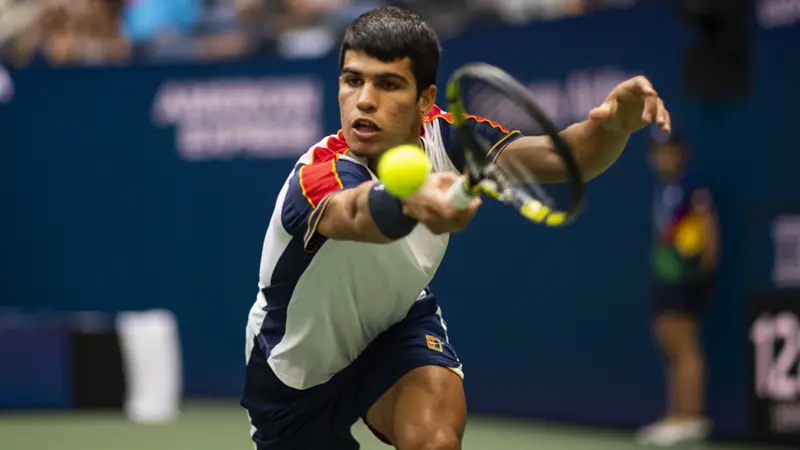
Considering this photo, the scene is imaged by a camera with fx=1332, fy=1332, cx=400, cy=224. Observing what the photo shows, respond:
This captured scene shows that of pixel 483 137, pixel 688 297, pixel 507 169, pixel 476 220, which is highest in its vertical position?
pixel 483 137

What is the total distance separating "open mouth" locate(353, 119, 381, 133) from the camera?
13.5ft

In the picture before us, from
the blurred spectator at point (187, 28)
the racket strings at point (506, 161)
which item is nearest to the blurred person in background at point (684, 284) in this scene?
the blurred spectator at point (187, 28)

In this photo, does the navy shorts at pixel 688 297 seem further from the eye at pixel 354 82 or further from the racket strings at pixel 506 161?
the eye at pixel 354 82

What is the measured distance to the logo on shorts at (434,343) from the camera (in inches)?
178

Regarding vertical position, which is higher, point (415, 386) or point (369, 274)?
point (369, 274)

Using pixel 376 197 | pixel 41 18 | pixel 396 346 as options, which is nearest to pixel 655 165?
pixel 396 346

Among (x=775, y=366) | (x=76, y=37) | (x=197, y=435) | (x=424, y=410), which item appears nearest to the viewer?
(x=424, y=410)

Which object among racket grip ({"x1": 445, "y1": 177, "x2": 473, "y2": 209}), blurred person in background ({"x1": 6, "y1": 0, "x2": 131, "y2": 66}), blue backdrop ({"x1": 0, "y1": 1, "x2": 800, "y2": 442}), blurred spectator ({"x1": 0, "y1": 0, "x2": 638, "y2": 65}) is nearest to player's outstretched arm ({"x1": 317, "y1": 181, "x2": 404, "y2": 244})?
racket grip ({"x1": 445, "y1": 177, "x2": 473, "y2": 209})

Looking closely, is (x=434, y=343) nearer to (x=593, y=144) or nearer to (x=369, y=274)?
(x=369, y=274)

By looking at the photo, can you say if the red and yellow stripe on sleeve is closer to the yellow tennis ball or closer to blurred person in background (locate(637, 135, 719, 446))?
the yellow tennis ball

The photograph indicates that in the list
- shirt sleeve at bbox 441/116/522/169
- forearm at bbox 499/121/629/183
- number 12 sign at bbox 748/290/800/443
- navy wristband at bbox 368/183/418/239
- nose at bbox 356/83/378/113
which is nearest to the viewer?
navy wristband at bbox 368/183/418/239

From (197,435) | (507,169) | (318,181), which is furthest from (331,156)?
(197,435)

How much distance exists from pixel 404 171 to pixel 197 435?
642 centimetres

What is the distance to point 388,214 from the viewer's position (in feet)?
11.5
